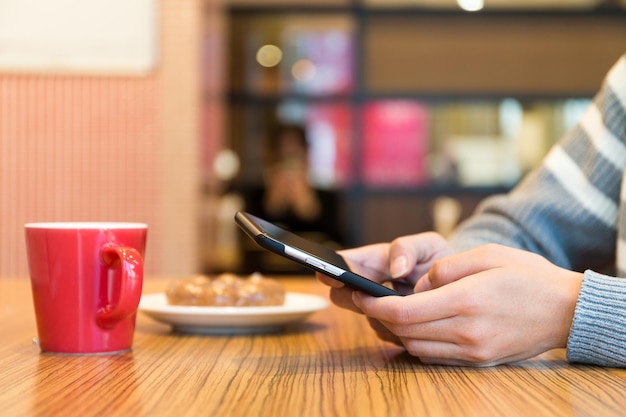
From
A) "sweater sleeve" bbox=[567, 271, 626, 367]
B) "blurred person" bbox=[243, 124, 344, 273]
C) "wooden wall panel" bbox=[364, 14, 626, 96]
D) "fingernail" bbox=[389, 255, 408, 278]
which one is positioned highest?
"wooden wall panel" bbox=[364, 14, 626, 96]

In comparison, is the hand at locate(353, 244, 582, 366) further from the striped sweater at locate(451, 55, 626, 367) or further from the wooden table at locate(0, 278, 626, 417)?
the striped sweater at locate(451, 55, 626, 367)

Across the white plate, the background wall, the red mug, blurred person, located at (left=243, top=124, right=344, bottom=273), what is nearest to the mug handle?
the red mug

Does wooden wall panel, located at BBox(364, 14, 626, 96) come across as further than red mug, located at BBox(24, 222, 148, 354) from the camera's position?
Yes

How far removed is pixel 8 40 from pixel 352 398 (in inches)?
102

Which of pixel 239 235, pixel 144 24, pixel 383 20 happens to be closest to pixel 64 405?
pixel 144 24

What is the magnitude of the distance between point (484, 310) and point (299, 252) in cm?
17

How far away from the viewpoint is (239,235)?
4980 mm

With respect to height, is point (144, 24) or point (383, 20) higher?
point (383, 20)

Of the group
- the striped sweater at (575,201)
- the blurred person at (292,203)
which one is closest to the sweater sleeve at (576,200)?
the striped sweater at (575,201)

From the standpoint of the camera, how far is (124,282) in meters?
0.70

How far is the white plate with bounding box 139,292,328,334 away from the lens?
2.87 ft

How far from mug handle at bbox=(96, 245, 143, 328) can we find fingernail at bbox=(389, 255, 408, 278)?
0.78 ft

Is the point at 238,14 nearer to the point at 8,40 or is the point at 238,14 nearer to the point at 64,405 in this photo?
the point at 8,40

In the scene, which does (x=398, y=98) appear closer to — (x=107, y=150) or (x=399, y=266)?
(x=107, y=150)
